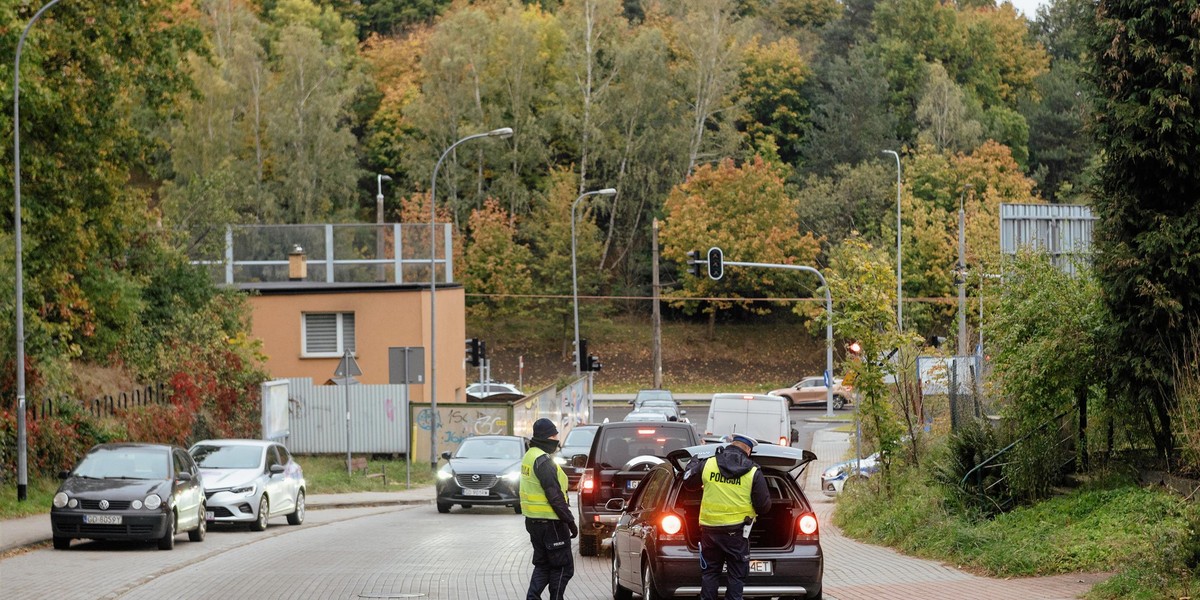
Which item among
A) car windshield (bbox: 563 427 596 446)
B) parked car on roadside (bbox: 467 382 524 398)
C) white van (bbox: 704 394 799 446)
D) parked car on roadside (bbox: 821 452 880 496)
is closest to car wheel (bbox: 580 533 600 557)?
parked car on roadside (bbox: 821 452 880 496)

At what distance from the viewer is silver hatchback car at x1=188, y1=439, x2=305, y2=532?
22.7 meters

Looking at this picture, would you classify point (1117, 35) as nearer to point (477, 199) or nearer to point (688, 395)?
point (688, 395)

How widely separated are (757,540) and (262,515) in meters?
12.8

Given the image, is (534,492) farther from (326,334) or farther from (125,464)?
(326,334)

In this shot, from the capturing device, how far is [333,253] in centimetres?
4412

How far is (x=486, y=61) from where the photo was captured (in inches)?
3012

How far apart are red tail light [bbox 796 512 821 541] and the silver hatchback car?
12.8m

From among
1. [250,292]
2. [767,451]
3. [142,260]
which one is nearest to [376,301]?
[250,292]

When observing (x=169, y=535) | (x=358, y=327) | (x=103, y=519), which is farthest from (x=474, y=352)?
(x=103, y=519)

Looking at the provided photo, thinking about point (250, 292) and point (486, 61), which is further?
point (486, 61)

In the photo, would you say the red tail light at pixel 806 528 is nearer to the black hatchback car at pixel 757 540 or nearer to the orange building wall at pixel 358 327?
the black hatchback car at pixel 757 540

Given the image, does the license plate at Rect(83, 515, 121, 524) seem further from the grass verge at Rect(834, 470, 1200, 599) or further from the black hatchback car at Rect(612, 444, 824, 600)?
the grass verge at Rect(834, 470, 1200, 599)

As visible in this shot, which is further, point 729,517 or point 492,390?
point 492,390

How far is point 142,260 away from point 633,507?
989 inches
